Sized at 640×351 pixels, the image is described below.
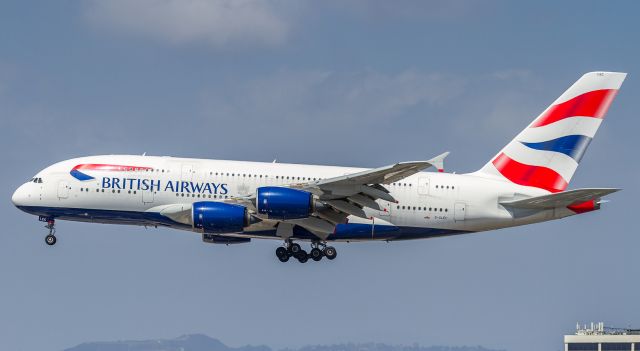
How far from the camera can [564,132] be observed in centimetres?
6519

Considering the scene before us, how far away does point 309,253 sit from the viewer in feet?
208

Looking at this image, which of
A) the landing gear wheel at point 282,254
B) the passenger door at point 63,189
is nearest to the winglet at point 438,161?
the landing gear wheel at point 282,254

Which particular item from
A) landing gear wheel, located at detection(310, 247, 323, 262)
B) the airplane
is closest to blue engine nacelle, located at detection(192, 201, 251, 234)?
the airplane

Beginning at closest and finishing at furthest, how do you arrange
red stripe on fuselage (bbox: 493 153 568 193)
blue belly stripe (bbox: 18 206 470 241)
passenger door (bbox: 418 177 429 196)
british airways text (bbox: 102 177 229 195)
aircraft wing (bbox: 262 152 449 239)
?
1. aircraft wing (bbox: 262 152 449 239)
2. british airways text (bbox: 102 177 229 195)
3. blue belly stripe (bbox: 18 206 470 241)
4. passenger door (bbox: 418 177 429 196)
5. red stripe on fuselage (bbox: 493 153 568 193)

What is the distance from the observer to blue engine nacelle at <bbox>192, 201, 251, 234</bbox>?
58.0 metres

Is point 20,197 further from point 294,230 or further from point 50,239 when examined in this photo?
point 294,230

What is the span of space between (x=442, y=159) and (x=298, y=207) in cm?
833

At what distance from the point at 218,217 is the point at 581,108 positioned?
72.4 ft

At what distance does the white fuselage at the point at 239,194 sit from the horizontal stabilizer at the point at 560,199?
50 cm

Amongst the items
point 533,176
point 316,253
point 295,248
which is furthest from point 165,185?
point 533,176

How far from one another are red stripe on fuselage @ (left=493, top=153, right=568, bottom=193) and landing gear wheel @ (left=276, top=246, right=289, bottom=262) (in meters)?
12.5

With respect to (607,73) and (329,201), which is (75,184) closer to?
(329,201)

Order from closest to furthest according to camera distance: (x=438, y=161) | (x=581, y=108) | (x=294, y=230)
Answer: (x=438, y=161), (x=294, y=230), (x=581, y=108)

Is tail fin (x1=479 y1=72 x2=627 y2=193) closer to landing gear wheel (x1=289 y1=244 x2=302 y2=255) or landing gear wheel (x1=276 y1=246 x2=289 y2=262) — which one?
landing gear wheel (x1=289 y1=244 x2=302 y2=255)
